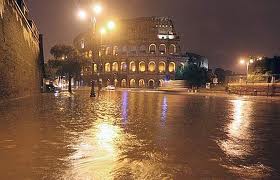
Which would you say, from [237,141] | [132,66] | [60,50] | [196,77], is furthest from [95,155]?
[132,66]

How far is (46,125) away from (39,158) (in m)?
4.21

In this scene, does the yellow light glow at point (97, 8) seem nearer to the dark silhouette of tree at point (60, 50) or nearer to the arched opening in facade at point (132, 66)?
the dark silhouette of tree at point (60, 50)

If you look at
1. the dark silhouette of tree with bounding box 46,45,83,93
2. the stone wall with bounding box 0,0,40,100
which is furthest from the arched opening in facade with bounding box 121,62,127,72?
the stone wall with bounding box 0,0,40,100

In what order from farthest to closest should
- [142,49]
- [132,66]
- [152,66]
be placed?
[142,49] < [132,66] < [152,66]

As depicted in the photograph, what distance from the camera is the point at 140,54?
328ft

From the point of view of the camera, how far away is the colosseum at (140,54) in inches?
3878

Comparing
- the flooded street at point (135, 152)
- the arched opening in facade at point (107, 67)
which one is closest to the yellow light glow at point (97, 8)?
the flooded street at point (135, 152)

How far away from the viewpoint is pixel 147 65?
326 ft

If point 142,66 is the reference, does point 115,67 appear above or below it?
below

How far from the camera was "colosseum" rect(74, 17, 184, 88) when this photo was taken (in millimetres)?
98500

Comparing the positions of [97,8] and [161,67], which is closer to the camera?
[97,8]

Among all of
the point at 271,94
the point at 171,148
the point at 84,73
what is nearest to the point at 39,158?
the point at 171,148

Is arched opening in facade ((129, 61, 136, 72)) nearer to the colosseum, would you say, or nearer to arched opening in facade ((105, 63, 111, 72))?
the colosseum

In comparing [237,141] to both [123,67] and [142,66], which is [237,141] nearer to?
[142,66]
